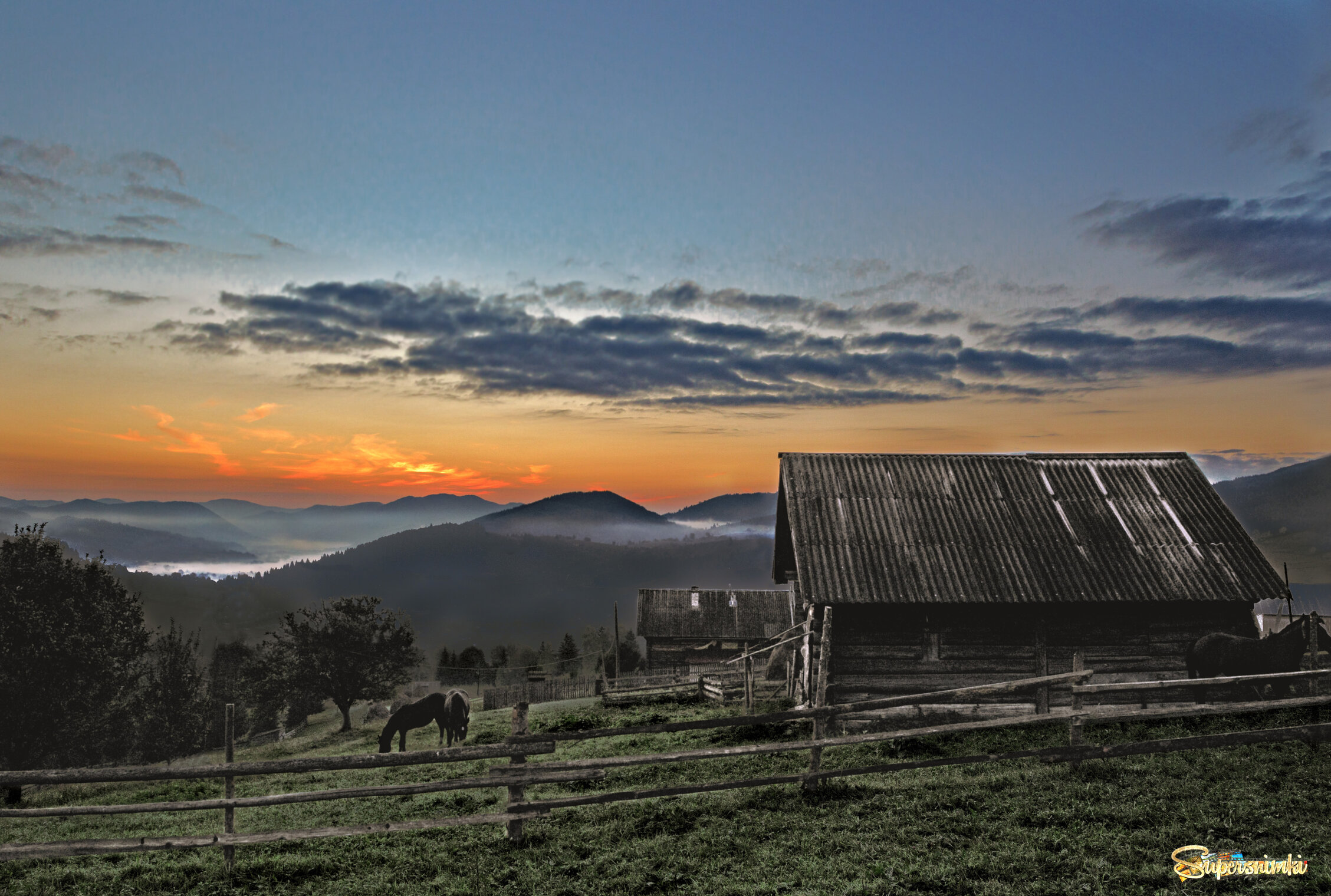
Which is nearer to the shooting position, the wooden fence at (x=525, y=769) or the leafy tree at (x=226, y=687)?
the wooden fence at (x=525, y=769)

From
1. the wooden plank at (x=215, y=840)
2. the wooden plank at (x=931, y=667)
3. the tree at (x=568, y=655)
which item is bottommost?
the tree at (x=568, y=655)

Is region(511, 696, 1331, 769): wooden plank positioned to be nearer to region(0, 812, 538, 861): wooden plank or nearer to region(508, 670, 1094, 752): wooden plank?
region(508, 670, 1094, 752): wooden plank

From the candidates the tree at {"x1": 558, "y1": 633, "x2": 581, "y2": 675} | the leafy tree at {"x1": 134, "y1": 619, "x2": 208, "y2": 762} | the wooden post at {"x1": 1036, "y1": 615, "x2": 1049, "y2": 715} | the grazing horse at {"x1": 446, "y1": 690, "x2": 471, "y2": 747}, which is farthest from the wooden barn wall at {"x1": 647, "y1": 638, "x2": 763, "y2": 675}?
the tree at {"x1": 558, "y1": 633, "x2": 581, "y2": 675}

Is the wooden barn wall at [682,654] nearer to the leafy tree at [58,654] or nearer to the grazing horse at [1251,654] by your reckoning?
the leafy tree at [58,654]

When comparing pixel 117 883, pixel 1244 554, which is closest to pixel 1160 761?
pixel 1244 554

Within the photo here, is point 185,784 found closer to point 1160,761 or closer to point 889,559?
point 889,559

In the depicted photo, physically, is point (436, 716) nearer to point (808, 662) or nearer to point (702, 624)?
point (808, 662)

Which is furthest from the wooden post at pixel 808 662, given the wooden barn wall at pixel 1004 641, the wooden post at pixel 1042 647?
the wooden post at pixel 1042 647

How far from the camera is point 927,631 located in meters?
18.6

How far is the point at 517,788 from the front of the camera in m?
10.2

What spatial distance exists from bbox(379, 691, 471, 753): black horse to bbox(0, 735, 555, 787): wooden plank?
14417mm

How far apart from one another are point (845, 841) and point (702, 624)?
123 ft

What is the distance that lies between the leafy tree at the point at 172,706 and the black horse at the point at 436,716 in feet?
99.3

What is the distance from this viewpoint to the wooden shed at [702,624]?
4525 centimetres
